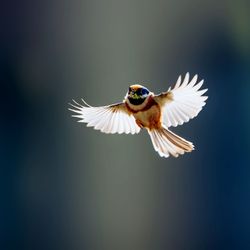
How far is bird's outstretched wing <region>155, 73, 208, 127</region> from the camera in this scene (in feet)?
2.67

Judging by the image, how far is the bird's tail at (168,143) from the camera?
0.85m

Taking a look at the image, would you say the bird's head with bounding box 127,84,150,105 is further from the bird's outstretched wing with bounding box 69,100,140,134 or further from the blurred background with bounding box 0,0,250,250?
the blurred background with bounding box 0,0,250,250

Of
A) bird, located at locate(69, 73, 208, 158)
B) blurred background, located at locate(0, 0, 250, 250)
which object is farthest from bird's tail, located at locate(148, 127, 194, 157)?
blurred background, located at locate(0, 0, 250, 250)

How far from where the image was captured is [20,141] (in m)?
2.69

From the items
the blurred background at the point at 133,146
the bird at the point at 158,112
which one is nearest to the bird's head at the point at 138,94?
the bird at the point at 158,112

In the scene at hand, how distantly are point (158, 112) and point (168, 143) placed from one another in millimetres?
52

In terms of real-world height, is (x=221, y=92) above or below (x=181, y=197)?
above

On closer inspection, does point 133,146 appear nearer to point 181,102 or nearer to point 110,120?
point 110,120

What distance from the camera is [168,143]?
0.89 metres
